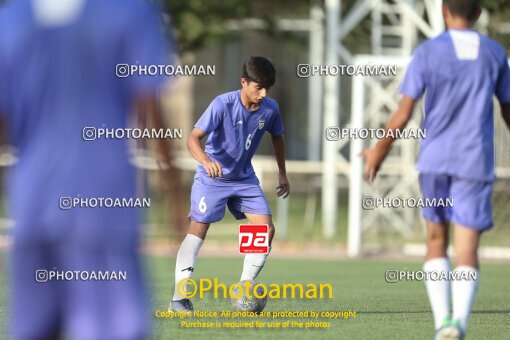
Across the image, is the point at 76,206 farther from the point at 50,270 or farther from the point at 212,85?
the point at 212,85

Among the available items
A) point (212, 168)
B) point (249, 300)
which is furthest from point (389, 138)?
point (249, 300)

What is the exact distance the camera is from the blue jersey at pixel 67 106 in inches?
162

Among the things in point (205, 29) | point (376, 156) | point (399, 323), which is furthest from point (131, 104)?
point (205, 29)

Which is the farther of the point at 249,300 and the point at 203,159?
the point at 249,300

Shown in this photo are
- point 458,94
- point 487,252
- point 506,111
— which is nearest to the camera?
point 458,94

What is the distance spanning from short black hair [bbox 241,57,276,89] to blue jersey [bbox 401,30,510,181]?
2.58 m

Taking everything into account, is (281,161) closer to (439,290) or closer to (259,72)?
(259,72)

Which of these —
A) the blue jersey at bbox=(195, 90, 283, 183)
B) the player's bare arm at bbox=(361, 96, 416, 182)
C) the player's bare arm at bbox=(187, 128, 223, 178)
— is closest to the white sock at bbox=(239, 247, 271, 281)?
the blue jersey at bbox=(195, 90, 283, 183)

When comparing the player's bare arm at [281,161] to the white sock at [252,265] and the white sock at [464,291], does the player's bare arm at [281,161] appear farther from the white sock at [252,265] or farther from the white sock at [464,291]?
the white sock at [464,291]

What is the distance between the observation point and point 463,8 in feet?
23.5

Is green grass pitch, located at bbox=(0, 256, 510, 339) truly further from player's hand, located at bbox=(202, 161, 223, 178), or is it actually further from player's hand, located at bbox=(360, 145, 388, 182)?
player's hand, located at bbox=(360, 145, 388, 182)

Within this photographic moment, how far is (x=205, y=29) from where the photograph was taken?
23.5 m

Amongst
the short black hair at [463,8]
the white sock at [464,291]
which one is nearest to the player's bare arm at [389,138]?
the short black hair at [463,8]

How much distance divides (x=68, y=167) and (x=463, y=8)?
3.66m
